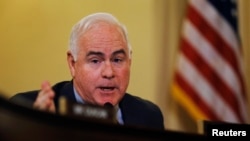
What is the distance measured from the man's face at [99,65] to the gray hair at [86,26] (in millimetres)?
26

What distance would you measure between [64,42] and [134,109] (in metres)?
0.32

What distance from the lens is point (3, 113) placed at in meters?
0.37

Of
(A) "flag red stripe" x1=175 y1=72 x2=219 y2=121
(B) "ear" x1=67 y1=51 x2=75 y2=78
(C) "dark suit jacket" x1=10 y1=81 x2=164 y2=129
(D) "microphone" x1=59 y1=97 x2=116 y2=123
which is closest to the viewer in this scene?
(D) "microphone" x1=59 y1=97 x2=116 y2=123

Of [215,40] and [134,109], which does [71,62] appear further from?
[215,40]

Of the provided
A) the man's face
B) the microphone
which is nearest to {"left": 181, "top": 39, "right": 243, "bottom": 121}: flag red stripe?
the man's face

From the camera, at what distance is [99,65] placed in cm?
139

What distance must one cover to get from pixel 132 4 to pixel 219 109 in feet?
1.68

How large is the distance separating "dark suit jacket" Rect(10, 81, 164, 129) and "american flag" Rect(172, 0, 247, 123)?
0.74 ft

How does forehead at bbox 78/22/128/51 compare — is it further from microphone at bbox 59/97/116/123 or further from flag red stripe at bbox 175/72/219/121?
microphone at bbox 59/97/116/123

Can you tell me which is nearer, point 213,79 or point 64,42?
point 64,42

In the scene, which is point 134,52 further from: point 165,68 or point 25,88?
point 25,88

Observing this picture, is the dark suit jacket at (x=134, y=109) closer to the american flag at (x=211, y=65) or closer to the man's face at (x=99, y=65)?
the man's face at (x=99, y=65)

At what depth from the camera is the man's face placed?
138 cm

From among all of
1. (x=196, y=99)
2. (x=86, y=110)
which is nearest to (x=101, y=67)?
(x=196, y=99)
